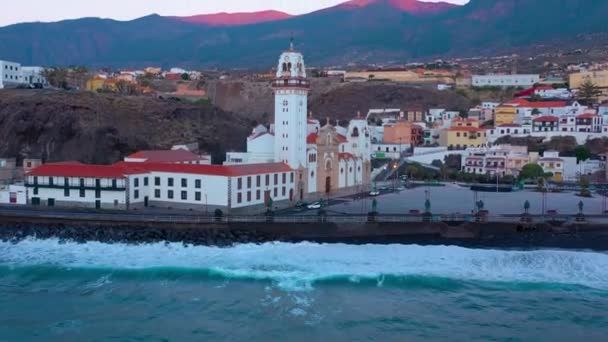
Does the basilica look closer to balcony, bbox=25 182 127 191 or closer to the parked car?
the parked car

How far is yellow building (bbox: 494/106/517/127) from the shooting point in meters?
66.6

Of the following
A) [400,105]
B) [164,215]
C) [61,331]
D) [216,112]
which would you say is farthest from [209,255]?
[400,105]

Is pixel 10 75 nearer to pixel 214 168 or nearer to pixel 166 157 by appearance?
pixel 166 157

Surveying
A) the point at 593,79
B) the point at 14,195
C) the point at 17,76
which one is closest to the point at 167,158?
the point at 14,195

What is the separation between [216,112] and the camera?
6519 centimetres

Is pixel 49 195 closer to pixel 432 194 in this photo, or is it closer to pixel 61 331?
pixel 61 331

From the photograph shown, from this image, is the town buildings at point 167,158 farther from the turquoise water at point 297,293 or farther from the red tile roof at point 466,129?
the red tile roof at point 466,129

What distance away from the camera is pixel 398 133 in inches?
2525

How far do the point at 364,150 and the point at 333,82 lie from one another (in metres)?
47.9

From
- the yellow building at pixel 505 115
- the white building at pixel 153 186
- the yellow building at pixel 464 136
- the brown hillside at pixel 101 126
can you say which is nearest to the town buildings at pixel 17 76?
the brown hillside at pixel 101 126

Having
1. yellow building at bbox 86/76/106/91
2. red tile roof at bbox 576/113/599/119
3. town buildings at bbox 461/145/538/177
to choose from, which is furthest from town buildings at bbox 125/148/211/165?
yellow building at bbox 86/76/106/91

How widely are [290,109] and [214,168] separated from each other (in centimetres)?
618

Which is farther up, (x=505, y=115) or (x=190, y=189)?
(x=505, y=115)

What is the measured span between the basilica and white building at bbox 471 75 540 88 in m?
47.3
